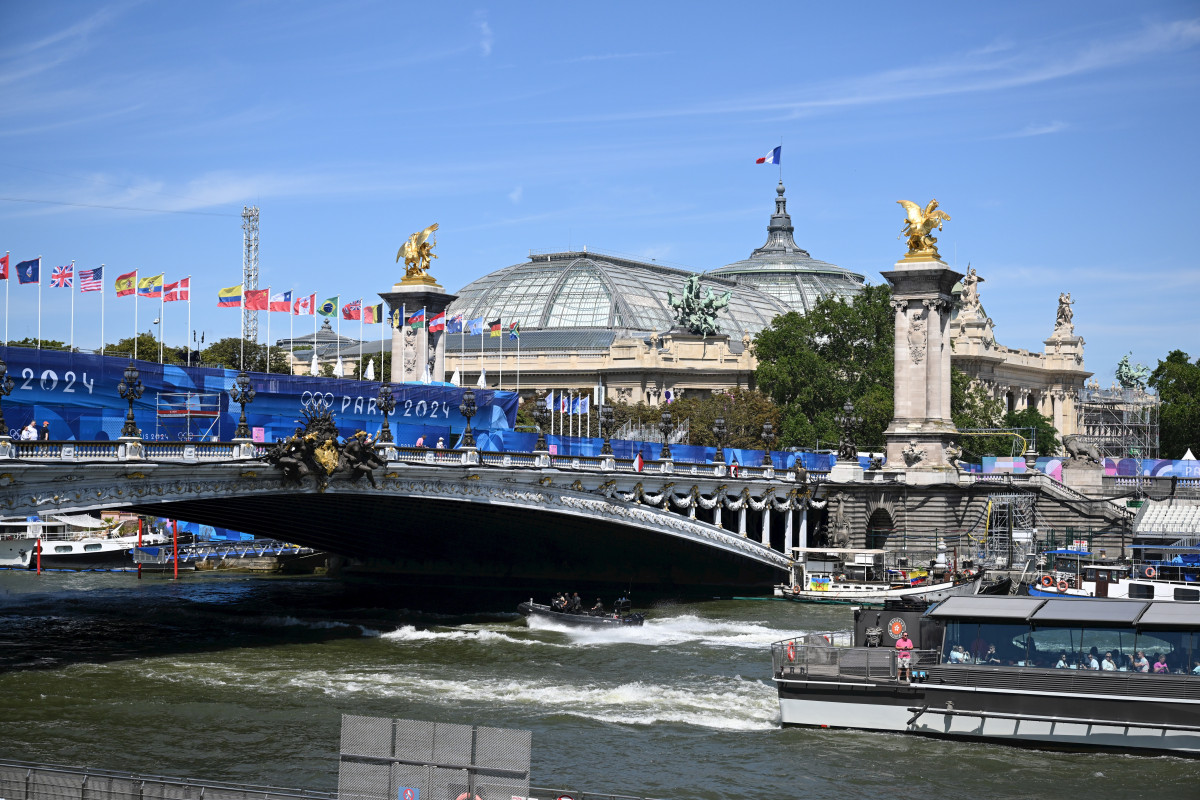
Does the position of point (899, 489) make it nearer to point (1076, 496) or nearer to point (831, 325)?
point (1076, 496)

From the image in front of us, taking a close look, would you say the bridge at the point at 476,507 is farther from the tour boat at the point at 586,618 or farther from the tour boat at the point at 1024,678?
the tour boat at the point at 1024,678

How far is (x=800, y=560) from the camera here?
272 feet

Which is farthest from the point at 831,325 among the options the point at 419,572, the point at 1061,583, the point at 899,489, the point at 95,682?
the point at 95,682

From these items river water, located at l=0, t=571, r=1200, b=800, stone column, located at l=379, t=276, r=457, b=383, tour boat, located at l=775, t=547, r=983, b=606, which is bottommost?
river water, located at l=0, t=571, r=1200, b=800

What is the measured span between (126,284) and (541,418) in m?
62.4

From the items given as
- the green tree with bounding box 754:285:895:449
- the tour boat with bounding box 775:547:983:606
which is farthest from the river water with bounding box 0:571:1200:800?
the green tree with bounding box 754:285:895:449

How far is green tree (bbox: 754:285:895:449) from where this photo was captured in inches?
4786

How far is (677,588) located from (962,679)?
42460 millimetres

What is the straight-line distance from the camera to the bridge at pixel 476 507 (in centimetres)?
4944

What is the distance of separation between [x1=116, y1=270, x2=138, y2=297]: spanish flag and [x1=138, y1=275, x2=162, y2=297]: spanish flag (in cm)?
31

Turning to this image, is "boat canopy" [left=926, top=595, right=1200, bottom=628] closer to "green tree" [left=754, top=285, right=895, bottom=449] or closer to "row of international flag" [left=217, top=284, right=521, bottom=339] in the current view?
"row of international flag" [left=217, top=284, right=521, bottom=339]

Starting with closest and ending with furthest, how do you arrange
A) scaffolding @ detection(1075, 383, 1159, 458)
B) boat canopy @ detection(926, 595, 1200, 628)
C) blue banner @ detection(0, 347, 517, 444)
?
boat canopy @ detection(926, 595, 1200, 628) < blue banner @ detection(0, 347, 517, 444) < scaffolding @ detection(1075, 383, 1159, 458)

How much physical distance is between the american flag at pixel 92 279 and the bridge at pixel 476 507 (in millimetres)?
9353

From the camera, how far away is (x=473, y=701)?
48281 millimetres
